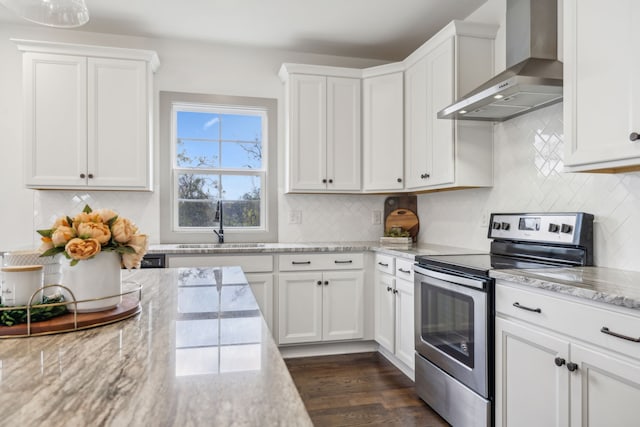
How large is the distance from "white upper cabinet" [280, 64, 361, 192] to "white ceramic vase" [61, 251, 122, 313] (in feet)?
7.85

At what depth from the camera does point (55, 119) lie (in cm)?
316

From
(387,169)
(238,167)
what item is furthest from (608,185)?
(238,167)

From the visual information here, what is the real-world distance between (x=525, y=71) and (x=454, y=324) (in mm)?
1380

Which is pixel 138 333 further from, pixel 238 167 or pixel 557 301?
pixel 238 167

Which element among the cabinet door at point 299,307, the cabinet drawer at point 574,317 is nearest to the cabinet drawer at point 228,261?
the cabinet door at point 299,307

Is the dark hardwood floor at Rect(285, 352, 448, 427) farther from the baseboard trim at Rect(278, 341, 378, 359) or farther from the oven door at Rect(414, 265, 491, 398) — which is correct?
the oven door at Rect(414, 265, 491, 398)

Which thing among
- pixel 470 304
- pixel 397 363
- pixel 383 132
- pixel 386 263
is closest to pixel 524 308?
pixel 470 304

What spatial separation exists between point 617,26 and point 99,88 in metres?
3.35

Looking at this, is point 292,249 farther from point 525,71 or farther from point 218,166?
point 525,71

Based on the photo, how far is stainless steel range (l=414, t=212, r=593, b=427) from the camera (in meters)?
1.97

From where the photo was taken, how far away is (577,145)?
1.85 m

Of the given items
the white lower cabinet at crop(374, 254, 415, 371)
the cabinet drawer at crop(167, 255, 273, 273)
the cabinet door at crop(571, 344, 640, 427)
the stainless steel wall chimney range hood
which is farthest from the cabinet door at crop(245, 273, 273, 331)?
the cabinet door at crop(571, 344, 640, 427)

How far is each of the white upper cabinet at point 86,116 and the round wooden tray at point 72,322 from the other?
A: 231cm

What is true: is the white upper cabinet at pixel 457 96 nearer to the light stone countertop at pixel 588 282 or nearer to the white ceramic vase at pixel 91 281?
the light stone countertop at pixel 588 282
